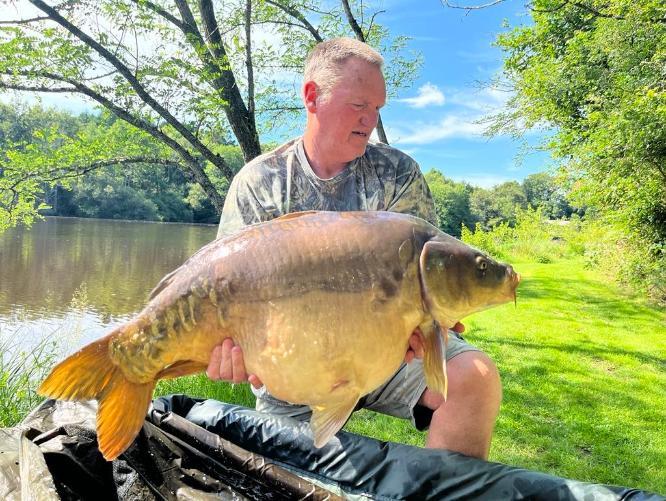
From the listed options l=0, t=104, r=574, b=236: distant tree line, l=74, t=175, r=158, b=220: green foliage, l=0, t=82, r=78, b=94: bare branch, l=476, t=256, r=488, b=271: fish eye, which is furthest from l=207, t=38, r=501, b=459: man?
l=74, t=175, r=158, b=220: green foliage

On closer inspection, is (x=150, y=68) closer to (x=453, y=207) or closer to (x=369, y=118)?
(x=369, y=118)

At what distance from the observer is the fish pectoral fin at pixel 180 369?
1.04 m

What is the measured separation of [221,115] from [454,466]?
336 cm

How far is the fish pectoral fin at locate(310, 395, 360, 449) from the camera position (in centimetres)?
101

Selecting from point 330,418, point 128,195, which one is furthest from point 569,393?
point 128,195

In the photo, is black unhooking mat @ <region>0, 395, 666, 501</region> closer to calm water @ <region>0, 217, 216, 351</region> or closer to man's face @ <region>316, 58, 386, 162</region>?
man's face @ <region>316, 58, 386, 162</region>

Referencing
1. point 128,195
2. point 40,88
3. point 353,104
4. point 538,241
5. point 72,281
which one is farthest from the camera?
point 128,195

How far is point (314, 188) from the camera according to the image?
5.31 ft

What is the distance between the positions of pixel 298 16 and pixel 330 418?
407cm

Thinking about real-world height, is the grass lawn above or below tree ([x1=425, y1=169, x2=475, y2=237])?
below

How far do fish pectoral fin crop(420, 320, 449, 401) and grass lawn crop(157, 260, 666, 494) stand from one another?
159 centimetres

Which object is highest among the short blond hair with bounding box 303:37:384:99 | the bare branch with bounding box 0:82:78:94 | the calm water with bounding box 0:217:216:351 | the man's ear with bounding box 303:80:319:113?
the bare branch with bounding box 0:82:78:94

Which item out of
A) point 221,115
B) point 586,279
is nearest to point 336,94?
point 221,115

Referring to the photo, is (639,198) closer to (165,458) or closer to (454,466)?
(454,466)
